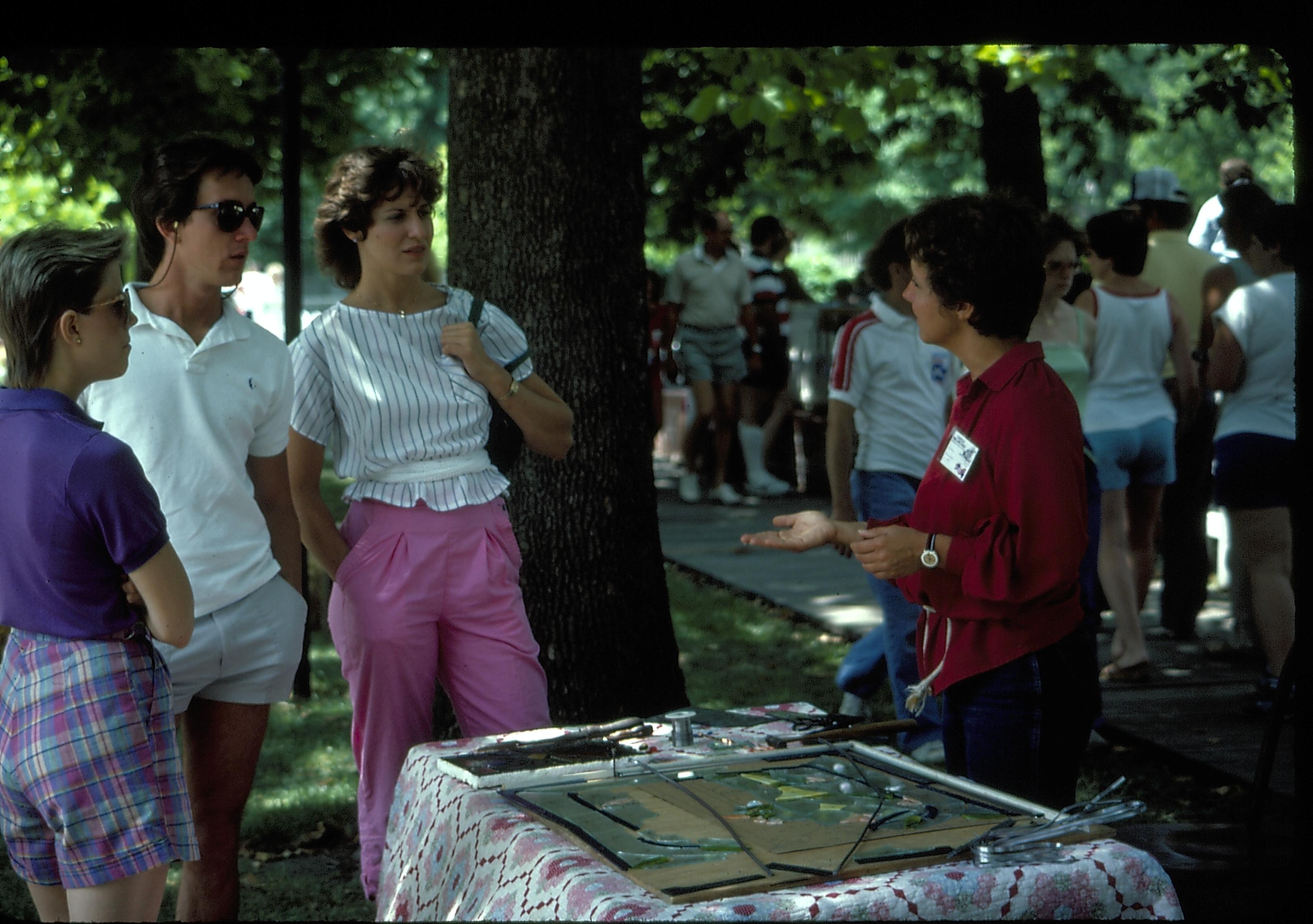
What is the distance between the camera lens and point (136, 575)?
2629mm

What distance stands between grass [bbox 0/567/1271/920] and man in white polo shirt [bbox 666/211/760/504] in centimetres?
362

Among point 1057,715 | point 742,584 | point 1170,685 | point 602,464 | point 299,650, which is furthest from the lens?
point 742,584

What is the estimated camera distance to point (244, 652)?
3193 mm

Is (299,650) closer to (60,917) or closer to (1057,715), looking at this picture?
(60,917)

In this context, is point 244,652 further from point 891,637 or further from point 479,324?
point 891,637

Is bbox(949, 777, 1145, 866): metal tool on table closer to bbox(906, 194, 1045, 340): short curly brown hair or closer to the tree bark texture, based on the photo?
bbox(906, 194, 1045, 340): short curly brown hair

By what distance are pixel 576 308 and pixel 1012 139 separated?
4.37 m

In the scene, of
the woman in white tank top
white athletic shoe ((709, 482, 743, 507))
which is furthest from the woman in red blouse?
white athletic shoe ((709, 482, 743, 507))

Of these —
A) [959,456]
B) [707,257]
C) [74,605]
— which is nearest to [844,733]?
[959,456]

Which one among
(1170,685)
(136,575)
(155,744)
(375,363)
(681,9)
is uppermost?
(681,9)

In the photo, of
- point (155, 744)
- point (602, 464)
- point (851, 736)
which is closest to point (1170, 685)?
point (602, 464)

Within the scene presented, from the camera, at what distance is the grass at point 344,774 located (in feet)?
14.1

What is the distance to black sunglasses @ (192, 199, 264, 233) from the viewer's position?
3209 millimetres

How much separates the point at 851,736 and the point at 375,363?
150cm
